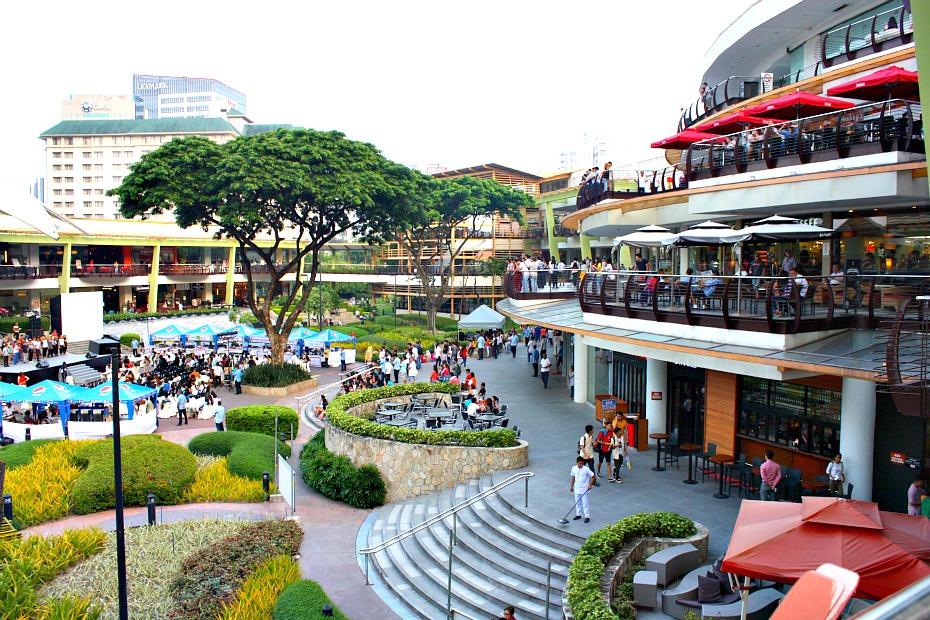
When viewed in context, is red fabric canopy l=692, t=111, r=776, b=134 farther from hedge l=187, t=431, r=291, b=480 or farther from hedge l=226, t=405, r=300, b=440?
hedge l=226, t=405, r=300, b=440

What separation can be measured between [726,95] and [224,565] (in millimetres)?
19501

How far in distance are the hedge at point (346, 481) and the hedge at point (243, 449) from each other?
141 cm

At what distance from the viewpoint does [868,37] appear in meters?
17.9

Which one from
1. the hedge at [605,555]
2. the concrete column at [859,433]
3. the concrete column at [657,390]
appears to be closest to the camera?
the hedge at [605,555]

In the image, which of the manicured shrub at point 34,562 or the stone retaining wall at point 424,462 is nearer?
the manicured shrub at point 34,562

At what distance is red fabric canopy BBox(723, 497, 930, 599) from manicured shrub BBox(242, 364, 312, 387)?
26359 mm

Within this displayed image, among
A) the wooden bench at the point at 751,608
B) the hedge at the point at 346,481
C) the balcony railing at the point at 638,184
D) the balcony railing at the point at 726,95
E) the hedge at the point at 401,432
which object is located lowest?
the hedge at the point at 346,481

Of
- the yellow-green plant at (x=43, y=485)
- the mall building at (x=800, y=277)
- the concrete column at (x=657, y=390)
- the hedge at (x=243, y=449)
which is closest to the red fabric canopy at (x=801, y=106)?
the mall building at (x=800, y=277)

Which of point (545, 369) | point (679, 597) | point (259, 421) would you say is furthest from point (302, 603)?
point (545, 369)

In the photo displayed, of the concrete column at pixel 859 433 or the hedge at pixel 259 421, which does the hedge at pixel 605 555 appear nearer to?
the concrete column at pixel 859 433

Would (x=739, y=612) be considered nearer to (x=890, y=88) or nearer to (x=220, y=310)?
(x=890, y=88)

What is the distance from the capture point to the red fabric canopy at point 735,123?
17.9m

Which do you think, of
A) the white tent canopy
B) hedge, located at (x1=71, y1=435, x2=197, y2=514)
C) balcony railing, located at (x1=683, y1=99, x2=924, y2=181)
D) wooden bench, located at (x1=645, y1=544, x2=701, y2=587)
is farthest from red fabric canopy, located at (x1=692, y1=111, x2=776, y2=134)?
the white tent canopy

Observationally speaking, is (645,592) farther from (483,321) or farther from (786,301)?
(483,321)
